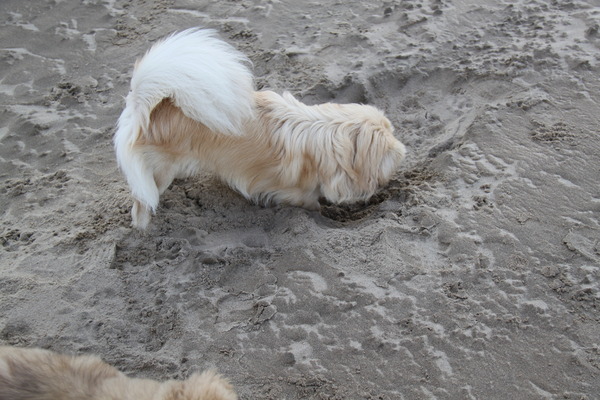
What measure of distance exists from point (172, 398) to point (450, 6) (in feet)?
14.7

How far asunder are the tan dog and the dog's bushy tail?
1.32 m

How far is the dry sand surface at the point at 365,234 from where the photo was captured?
117 inches

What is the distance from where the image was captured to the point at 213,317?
3.24 m

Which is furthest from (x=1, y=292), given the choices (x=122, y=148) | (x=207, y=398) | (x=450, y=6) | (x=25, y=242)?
(x=450, y=6)

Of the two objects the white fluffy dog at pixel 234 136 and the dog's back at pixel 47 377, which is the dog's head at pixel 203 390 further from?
the white fluffy dog at pixel 234 136

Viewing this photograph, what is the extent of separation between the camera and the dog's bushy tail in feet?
11.2

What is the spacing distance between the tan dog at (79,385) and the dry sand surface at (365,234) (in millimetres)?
672

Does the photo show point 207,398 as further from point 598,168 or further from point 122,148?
point 598,168

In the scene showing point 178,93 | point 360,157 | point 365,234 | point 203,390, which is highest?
point 178,93

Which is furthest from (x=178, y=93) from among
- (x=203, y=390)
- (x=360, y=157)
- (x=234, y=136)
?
(x=203, y=390)

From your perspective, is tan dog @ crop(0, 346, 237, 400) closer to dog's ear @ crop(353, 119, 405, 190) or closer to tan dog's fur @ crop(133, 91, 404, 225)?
tan dog's fur @ crop(133, 91, 404, 225)

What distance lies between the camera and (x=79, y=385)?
7.47ft

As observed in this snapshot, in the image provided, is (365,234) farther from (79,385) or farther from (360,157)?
(79,385)

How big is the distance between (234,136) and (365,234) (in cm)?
100
